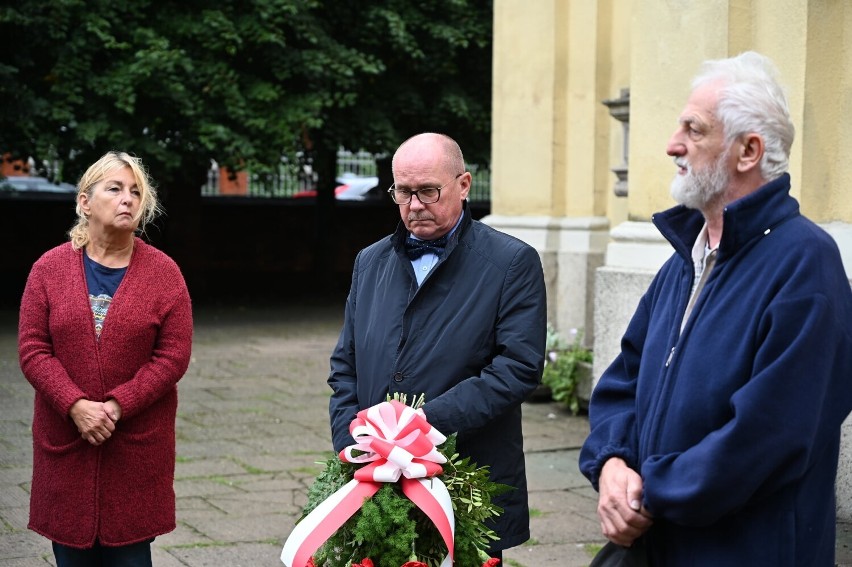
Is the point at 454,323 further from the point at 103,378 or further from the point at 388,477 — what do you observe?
the point at 103,378

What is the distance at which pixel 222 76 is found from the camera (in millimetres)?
14117

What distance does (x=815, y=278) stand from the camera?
269 centimetres

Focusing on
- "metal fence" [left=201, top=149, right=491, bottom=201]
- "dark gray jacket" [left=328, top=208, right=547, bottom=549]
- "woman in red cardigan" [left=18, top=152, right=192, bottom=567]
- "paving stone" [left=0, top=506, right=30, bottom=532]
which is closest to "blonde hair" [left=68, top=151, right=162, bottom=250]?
"woman in red cardigan" [left=18, top=152, right=192, bottom=567]

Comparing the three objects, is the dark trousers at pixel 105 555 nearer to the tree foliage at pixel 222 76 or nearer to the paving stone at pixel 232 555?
the paving stone at pixel 232 555

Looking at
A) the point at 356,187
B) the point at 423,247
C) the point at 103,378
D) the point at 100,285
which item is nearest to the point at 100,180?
the point at 100,285

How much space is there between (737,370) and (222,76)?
1206 centimetres

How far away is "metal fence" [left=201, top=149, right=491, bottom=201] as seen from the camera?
16047 mm

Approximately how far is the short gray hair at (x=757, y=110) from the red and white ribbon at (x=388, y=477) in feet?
3.63

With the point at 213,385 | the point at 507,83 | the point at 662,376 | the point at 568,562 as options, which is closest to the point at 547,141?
the point at 507,83

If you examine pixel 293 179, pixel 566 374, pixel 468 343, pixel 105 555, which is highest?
pixel 468 343

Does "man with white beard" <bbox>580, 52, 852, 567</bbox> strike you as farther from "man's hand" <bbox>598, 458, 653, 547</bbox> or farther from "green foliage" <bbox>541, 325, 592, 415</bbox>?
"green foliage" <bbox>541, 325, 592, 415</bbox>

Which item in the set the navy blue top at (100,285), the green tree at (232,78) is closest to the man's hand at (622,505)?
the navy blue top at (100,285)

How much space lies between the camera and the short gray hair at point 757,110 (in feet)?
9.27

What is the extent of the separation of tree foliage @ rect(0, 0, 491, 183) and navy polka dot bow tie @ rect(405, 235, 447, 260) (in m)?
10.1
